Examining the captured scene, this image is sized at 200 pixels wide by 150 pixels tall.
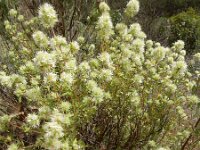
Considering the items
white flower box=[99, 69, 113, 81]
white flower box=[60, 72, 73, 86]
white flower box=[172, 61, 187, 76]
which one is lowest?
white flower box=[60, 72, 73, 86]

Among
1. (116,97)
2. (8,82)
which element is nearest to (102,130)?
(116,97)

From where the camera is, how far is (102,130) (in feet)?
11.2

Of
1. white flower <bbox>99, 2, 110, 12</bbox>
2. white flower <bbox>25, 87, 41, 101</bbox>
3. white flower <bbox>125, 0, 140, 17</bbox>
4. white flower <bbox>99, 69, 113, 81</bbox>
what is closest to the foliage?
white flower <bbox>99, 2, 110, 12</bbox>

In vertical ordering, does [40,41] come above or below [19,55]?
below

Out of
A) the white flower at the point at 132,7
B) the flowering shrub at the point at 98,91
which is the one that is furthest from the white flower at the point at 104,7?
the white flower at the point at 132,7

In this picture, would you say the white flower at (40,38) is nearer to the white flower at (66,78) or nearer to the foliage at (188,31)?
the white flower at (66,78)

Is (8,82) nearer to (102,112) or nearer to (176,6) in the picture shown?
(102,112)

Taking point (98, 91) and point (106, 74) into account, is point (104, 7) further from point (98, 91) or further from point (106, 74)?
point (98, 91)

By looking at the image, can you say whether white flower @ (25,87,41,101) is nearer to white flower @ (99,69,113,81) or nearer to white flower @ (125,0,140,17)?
white flower @ (99,69,113,81)

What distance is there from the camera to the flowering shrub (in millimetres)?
2590

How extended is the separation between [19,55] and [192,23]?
617 cm

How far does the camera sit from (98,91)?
2.61m

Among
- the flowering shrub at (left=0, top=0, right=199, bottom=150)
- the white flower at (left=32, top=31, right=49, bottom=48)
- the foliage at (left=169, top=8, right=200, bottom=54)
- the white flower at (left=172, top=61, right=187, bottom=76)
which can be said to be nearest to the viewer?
the flowering shrub at (left=0, top=0, right=199, bottom=150)

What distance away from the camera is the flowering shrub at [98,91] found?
2.59 meters
